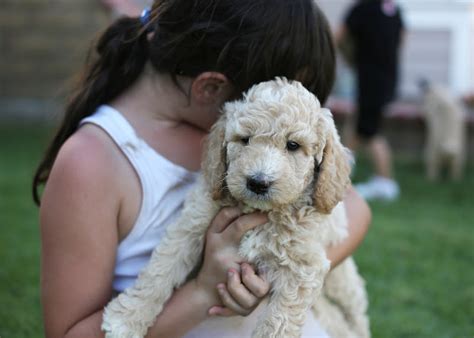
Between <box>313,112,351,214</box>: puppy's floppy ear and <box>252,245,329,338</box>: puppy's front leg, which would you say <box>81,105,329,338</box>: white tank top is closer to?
<box>252,245,329,338</box>: puppy's front leg

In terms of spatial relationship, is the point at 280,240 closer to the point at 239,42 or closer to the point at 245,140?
the point at 245,140

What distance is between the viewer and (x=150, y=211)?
246 centimetres

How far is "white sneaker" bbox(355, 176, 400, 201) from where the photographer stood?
297 inches

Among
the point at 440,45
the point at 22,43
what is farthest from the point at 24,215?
the point at 440,45

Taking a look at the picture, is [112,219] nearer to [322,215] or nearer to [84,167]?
[84,167]

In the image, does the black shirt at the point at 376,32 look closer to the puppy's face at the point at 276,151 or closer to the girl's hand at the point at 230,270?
the puppy's face at the point at 276,151

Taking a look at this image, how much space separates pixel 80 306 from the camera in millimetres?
2344

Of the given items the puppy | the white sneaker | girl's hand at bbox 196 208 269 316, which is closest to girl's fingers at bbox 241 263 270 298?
girl's hand at bbox 196 208 269 316

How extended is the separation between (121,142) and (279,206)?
2.18 feet

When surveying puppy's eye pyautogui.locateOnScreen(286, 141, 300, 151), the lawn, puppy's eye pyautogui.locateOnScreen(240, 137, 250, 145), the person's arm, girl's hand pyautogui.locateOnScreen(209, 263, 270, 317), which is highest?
puppy's eye pyautogui.locateOnScreen(240, 137, 250, 145)

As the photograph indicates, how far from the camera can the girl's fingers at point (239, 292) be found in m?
2.24

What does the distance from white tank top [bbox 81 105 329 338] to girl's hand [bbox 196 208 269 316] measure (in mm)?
153

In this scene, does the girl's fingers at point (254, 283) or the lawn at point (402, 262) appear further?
the lawn at point (402, 262)

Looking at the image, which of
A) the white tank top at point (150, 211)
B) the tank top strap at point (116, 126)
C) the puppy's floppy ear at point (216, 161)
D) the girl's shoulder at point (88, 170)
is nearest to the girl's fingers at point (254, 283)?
the white tank top at point (150, 211)
